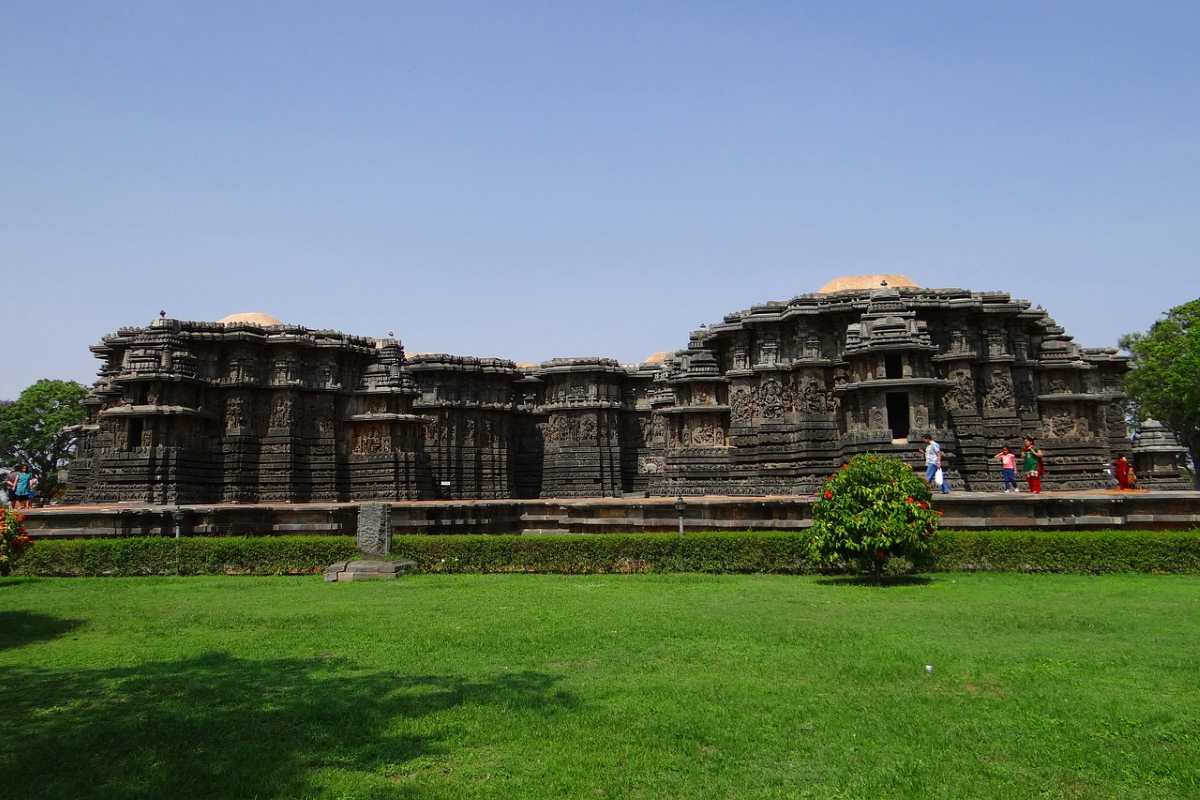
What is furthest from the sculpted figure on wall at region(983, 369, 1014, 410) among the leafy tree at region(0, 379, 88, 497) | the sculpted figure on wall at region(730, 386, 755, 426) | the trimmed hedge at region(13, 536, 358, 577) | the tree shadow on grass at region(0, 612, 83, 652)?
the leafy tree at region(0, 379, 88, 497)

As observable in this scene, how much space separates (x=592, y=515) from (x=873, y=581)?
31.3 ft

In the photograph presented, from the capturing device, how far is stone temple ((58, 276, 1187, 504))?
86.2 feet

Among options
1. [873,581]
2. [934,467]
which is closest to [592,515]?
[934,467]

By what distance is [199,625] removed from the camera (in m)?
11.2

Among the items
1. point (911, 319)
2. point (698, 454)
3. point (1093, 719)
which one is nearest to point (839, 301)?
point (911, 319)

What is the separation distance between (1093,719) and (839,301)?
23368 millimetres

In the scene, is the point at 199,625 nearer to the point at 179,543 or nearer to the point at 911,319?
the point at 179,543

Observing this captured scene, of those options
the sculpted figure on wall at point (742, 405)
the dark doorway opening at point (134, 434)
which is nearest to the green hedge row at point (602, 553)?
the dark doorway opening at point (134, 434)

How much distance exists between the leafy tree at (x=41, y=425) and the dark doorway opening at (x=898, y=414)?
174 feet

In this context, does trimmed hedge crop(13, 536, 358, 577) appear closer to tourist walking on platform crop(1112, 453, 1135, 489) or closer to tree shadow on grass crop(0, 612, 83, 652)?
tree shadow on grass crop(0, 612, 83, 652)

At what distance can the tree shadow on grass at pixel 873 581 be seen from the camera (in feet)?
45.3

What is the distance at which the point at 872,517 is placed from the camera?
45.1 feet

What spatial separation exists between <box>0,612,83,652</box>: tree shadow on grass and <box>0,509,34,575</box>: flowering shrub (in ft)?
4.58

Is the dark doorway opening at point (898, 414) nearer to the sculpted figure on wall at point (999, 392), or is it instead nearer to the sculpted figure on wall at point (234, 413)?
the sculpted figure on wall at point (999, 392)
